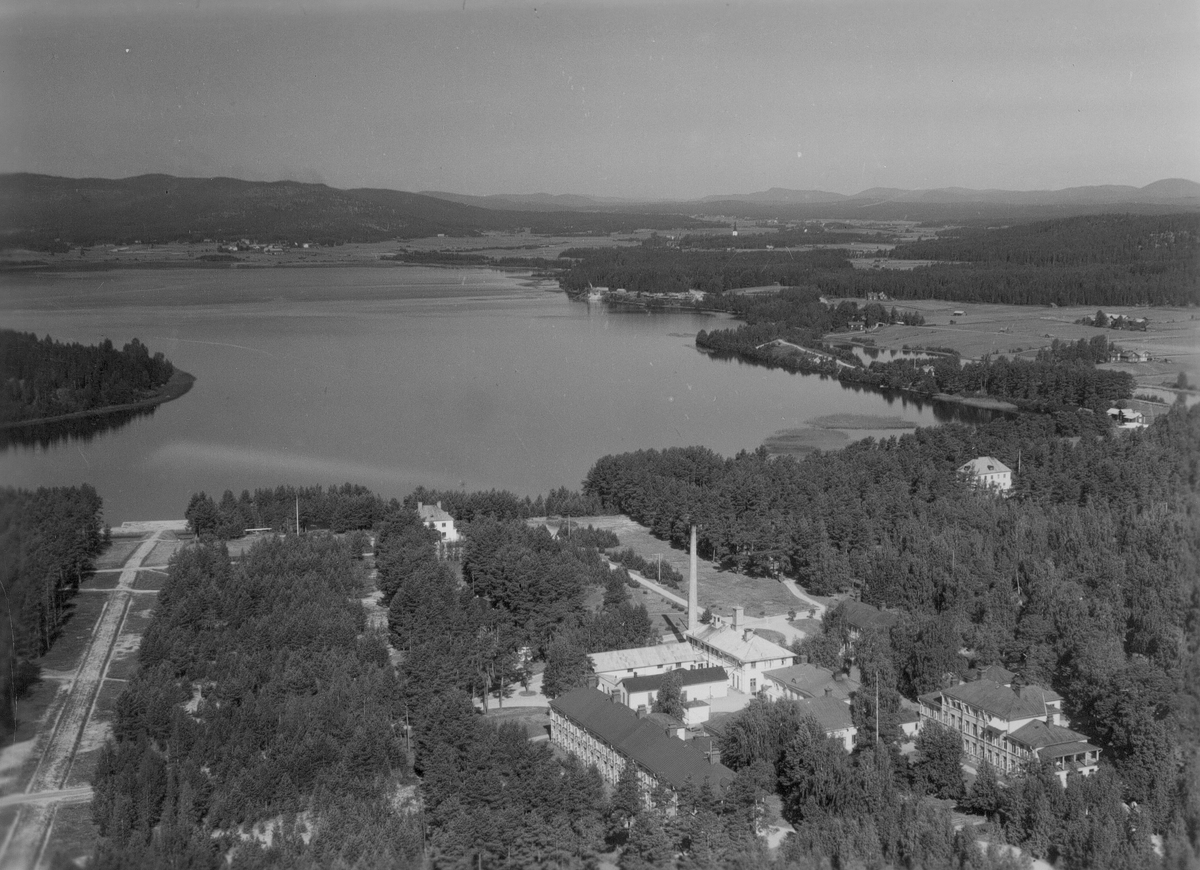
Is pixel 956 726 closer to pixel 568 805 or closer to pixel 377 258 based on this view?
pixel 568 805

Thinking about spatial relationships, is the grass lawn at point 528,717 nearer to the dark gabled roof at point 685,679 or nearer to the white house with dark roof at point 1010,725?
the dark gabled roof at point 685,679

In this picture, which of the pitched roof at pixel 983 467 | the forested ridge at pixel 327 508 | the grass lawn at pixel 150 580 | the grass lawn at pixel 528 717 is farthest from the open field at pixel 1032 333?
the grass lawn at pixel 150 580

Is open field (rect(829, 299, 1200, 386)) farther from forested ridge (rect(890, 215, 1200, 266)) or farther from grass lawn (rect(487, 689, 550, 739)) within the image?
grass lawn (rect(487, 689, 550, 739))

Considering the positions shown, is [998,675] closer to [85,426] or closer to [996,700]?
[996,700]

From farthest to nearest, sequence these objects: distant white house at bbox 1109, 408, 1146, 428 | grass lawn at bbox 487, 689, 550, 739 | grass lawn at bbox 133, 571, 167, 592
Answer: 1. distant white house at bbox 1109, 408, 1146, 428
2. grass lawn at bbox 133, 571, 167, 592
3. grass lawn at bbox 487, 689, 550, 739

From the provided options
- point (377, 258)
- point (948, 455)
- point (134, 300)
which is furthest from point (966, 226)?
point (948, 455)

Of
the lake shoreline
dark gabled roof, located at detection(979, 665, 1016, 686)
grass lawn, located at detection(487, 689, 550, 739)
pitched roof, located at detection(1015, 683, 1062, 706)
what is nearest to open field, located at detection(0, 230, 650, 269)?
the lake shoreline
